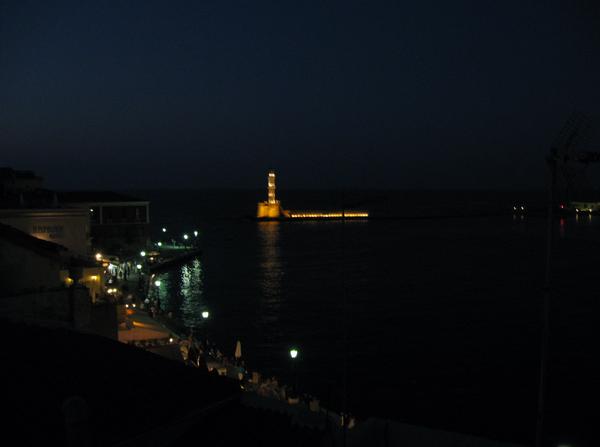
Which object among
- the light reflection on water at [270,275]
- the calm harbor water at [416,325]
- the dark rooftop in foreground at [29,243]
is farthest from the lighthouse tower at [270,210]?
the dark rooftop in foreground at [29,243]

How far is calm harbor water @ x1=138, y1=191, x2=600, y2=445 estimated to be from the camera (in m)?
14.0

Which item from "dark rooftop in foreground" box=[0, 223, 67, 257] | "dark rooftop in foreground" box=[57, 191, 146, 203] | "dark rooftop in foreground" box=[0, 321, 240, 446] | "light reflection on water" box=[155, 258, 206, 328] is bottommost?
"light reflection on water" box=[155, 258, 206, 328]

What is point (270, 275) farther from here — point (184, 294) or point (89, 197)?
point (89, 197)

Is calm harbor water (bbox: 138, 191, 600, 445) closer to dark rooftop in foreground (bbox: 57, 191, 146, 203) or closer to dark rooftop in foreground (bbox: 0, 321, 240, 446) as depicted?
dark rooftop in foreground (bbox: 0, 321, 240, 446)

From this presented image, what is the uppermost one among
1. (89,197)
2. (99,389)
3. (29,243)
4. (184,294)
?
(89,197)

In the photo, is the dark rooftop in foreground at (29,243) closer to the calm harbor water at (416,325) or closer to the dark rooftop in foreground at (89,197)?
the calm harbor water at (416,325)

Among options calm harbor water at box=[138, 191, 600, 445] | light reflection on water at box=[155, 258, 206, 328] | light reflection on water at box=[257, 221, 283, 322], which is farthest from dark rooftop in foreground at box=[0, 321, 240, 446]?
light reflection on water at box=[257, 221, 283, 322]

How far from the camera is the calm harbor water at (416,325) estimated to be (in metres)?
14.0

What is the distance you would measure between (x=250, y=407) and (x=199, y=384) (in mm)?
531

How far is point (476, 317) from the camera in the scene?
23359 mm

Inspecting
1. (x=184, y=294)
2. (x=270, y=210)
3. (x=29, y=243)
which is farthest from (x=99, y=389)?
(x=270, y=210)

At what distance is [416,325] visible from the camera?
22.1 meters

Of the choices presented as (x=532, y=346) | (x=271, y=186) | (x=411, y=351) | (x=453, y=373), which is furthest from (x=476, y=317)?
(x=271, y=186)

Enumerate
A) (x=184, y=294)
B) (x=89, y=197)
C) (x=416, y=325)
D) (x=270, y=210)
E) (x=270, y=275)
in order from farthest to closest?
1. (x=270, y=210)
2. (x=89, y=197)
3. (x=270, y=275)
4. (x=184, y=294)
5. (x=416, y=325)
